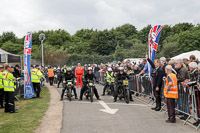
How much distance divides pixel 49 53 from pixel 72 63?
47.0ft

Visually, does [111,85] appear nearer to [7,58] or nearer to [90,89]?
[90,89]

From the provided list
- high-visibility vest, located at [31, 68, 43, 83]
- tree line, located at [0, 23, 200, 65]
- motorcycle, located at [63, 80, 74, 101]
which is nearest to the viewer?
motorcycle, located at [63, 80, 74, 101]

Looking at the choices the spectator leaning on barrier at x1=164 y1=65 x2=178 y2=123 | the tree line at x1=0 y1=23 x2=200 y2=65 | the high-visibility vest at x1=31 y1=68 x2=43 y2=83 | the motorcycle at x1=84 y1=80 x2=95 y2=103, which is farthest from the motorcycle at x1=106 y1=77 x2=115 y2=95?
the tree line at x1=0 y1=23 x2=200 y2=65

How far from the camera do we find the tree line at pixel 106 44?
4810cm

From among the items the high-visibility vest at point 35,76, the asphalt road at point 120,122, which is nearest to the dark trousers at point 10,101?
the asphalt road at point 120,122

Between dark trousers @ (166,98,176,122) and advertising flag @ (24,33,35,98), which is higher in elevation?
advertising flag @ (24,33,35,98)

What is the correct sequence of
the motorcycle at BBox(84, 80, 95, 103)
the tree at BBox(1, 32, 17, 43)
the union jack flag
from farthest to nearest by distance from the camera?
the tree at BBox(1, 32, 17, 43)
the motorcycle at BBox(84, 80, 95, 103)
the union jack flag

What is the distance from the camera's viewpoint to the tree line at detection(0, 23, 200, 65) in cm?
4810

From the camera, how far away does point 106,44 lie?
7200 centimetres

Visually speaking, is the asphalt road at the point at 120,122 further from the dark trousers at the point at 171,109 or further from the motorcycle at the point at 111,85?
the motorcycle at the point at 111,85

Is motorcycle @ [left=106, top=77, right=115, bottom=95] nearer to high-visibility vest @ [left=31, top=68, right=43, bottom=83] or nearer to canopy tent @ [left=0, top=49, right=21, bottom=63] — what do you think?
high-visibility vest @ [left=31, top=68, right=43, bottom=83]

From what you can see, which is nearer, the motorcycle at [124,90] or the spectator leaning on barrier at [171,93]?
the spectator leaning on barrier at [171,93]

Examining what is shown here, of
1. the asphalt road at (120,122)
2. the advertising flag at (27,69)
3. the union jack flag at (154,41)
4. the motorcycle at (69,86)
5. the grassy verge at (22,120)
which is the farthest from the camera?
the advertising flag at (27,69)

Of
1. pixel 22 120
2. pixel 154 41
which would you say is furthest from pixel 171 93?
pixel 22 120
